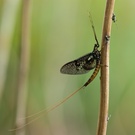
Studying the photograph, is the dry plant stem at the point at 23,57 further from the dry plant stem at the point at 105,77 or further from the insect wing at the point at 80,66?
the dry plant stem at the point at 105,77

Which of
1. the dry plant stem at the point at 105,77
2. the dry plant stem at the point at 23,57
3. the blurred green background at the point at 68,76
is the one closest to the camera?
the dry plant stem at the point at 105,77

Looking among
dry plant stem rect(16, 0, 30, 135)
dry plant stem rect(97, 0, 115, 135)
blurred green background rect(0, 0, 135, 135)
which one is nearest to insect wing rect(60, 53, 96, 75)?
dry plant stem rect(16, 0, 30, 135)

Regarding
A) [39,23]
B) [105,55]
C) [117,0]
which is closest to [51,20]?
[39,23]

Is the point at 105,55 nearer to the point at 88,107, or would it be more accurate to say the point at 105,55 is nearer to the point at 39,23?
the point at 39,23

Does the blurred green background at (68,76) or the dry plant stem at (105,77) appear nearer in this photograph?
the dry plant stem at (105,77)

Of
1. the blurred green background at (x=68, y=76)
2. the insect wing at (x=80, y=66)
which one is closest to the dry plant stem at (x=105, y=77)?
the insect wing at (x=80, y=66)

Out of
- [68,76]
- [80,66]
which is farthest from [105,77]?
[68,76]

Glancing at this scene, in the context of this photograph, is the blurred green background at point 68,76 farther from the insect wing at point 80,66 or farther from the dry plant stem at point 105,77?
the dry plant stem at point 105,77

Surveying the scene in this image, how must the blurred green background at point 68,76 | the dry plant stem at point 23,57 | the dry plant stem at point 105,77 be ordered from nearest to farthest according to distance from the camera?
the dry plant stem at point 105,77
the dry plant stem at point 23,57
the blurred green background at point 68,76

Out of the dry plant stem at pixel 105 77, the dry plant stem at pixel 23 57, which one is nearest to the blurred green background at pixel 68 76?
the dry plant stem at pixel 23 57
